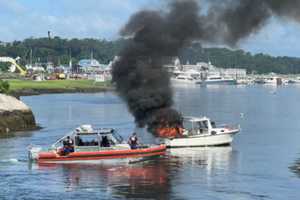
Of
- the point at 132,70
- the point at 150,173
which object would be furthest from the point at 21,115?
the point at 150,173

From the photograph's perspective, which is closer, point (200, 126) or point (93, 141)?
point (93, 141)

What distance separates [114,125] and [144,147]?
39840 mm

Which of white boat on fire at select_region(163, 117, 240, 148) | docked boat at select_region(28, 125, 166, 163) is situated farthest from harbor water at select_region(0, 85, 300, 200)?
white boat on fire at select_region(163, 117, 240, 148)

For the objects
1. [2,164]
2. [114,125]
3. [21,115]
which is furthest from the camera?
[114,125]

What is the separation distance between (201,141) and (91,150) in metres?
14.8

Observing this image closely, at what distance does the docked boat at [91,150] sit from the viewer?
57.4 m

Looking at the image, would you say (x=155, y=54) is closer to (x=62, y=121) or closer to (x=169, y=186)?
(x=169, y=186)

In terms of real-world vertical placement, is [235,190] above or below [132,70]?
below

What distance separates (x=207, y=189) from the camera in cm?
4738

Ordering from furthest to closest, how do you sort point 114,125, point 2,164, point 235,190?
point 114,125 < point 2,164 < point 235,190

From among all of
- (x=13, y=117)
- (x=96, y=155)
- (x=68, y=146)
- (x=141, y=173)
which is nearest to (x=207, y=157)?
(x=96, y=155)

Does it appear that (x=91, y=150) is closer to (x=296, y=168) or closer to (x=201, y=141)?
(x=201, y=141)

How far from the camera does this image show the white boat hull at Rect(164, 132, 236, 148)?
224ft

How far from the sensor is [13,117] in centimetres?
8606
